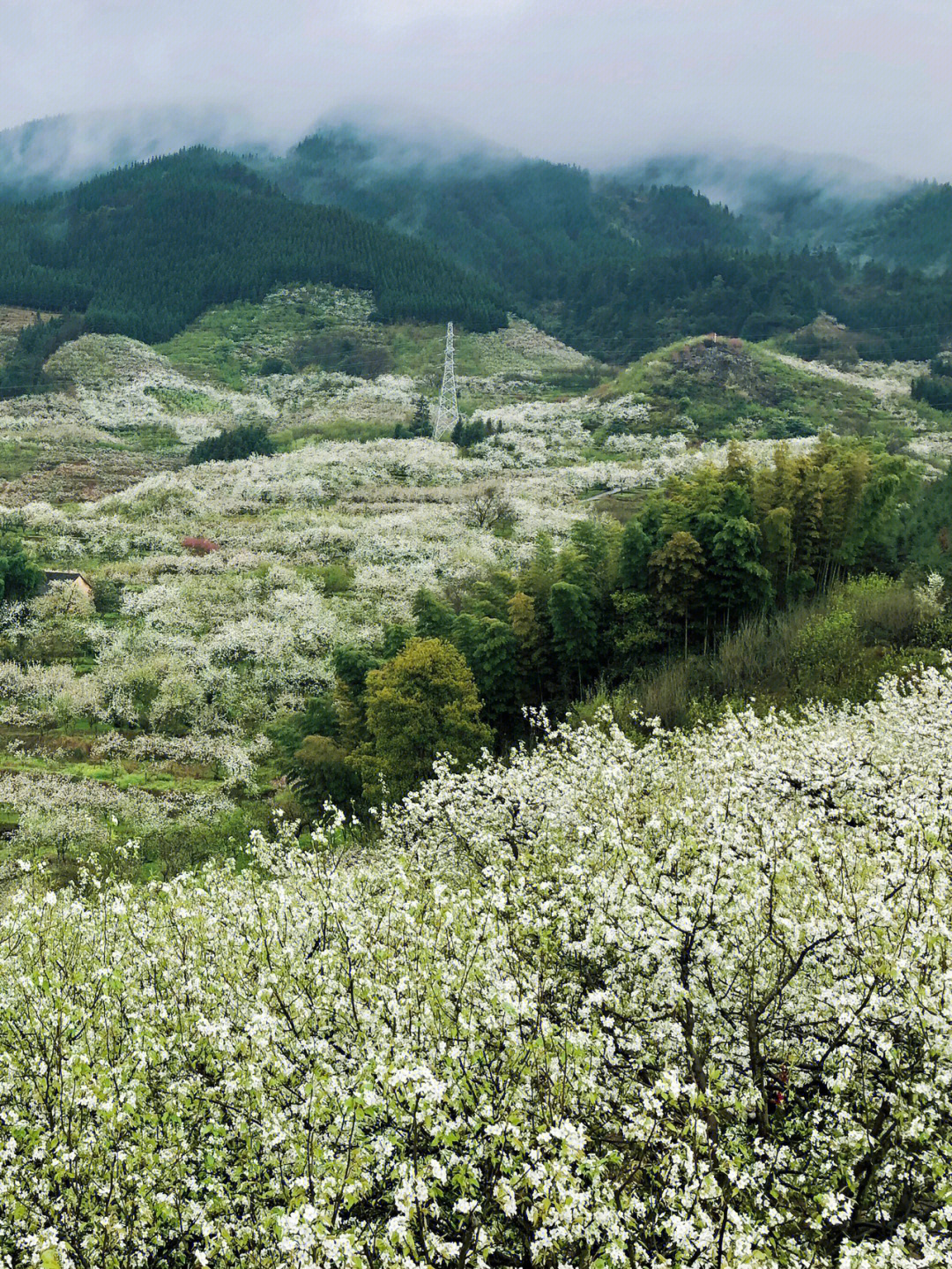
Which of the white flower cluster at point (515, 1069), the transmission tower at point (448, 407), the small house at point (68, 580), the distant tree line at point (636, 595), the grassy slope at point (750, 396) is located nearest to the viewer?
the white flower cluster at point (515, 1069)

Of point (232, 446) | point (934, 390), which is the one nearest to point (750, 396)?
point (934, 390)

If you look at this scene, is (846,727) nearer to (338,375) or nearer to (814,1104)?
(814,1104)

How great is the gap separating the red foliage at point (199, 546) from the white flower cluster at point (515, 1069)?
2899 inches

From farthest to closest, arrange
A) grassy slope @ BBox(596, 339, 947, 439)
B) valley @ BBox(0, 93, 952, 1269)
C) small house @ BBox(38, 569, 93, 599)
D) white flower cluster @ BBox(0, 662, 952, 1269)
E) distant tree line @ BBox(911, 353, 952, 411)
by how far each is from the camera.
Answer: distant tree line @ BBox(911, 353, 952, 411) < grassy slope @ BBox(596, 339, 947, 439) < small house @ BBox(38, 569, 93, 599) < valley @ BBox(0, 93, 952, 1269) < white flower cluster @ BBox(0, 662, 952, 1269)

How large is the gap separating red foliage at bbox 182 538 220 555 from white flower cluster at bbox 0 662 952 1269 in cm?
7362

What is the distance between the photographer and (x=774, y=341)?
16762 centimetres

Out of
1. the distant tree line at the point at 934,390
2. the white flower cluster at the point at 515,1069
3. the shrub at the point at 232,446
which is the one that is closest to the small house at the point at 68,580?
the shrub at the point at 232,446

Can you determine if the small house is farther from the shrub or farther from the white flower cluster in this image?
the white flower cluster

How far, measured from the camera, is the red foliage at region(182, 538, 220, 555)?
84625 mm

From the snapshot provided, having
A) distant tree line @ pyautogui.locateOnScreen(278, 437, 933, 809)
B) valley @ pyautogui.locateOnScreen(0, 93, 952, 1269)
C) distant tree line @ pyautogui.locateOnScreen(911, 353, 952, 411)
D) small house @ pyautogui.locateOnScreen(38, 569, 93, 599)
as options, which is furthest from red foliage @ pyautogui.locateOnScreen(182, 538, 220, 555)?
distant tree line @ pyautogui.locateOnScreen(911, 353, 952, 411)

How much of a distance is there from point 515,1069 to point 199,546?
8134cm

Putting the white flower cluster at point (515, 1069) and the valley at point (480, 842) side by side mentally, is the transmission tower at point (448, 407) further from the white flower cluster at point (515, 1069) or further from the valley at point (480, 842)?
the white flower cluster at point (515, 1069)

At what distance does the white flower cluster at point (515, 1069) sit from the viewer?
7.81 metres

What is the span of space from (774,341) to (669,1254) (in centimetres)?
17632
